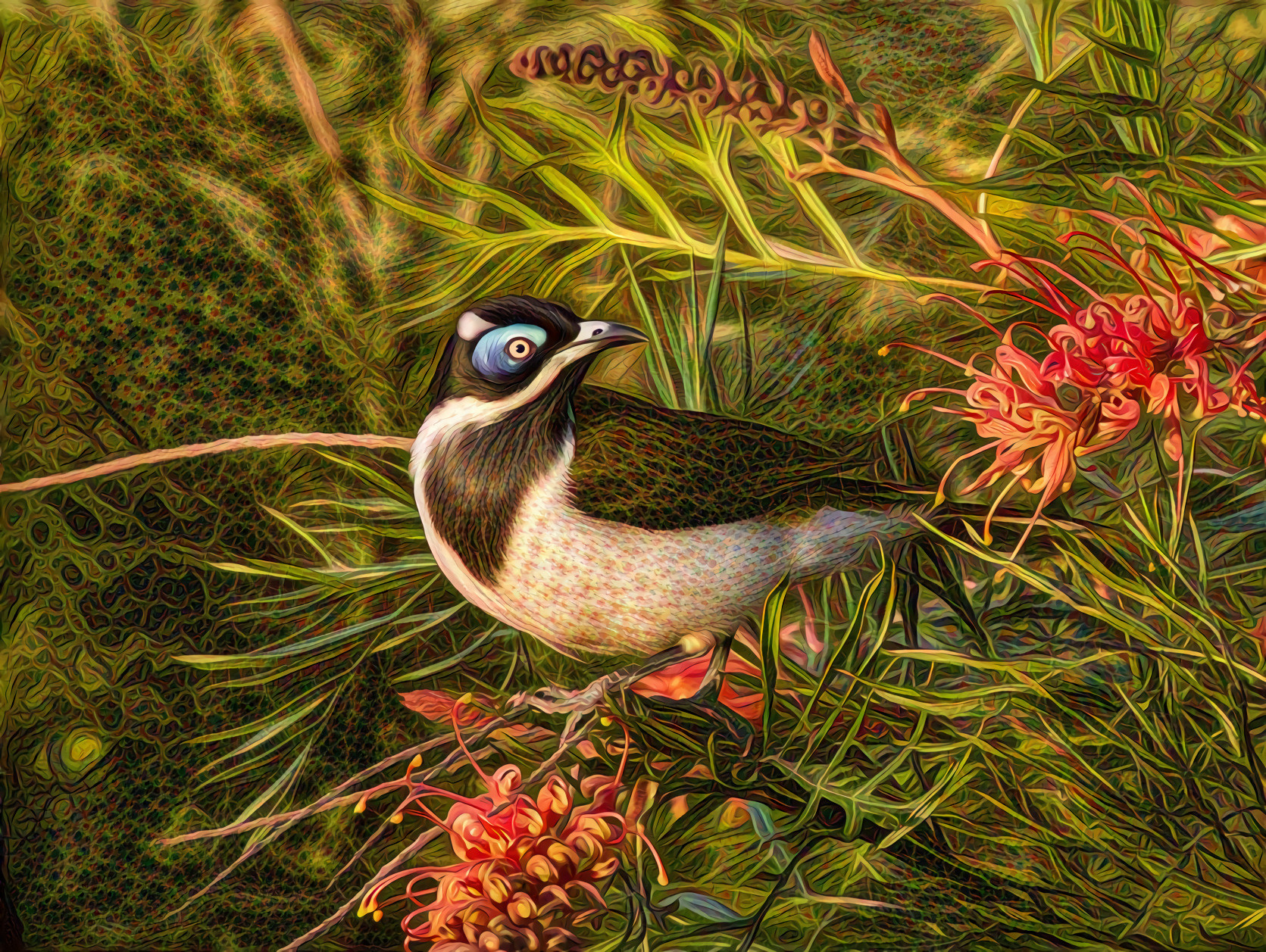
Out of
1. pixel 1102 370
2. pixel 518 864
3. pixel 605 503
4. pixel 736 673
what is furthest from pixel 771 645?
pixel 1102 370

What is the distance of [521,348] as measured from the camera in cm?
96

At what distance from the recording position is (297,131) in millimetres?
1011

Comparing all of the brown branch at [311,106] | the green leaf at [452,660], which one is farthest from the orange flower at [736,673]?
the brown branch at [311,106]

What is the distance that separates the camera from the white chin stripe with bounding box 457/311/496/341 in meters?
0.97

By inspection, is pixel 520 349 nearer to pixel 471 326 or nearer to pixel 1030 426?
pixel 471 326

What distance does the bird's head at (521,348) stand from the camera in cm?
96

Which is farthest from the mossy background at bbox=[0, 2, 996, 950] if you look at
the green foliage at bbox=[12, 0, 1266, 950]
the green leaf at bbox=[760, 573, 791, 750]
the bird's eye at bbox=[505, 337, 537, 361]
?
the green leaf at bbox=[760, 573, 791, 750]

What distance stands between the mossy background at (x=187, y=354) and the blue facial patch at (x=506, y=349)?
9 centimetres

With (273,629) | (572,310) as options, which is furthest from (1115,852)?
(273,629)

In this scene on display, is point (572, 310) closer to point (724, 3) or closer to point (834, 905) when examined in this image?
point (724, 3)

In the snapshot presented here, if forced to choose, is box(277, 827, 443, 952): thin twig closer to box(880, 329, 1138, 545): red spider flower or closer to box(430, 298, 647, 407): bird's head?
box(430, 298, 647, 407): bird's head

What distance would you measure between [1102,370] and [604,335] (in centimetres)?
54

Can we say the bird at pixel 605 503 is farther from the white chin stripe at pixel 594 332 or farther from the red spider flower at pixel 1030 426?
the red spider flower at pixel 1030 426

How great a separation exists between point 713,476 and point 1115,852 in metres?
0.60
